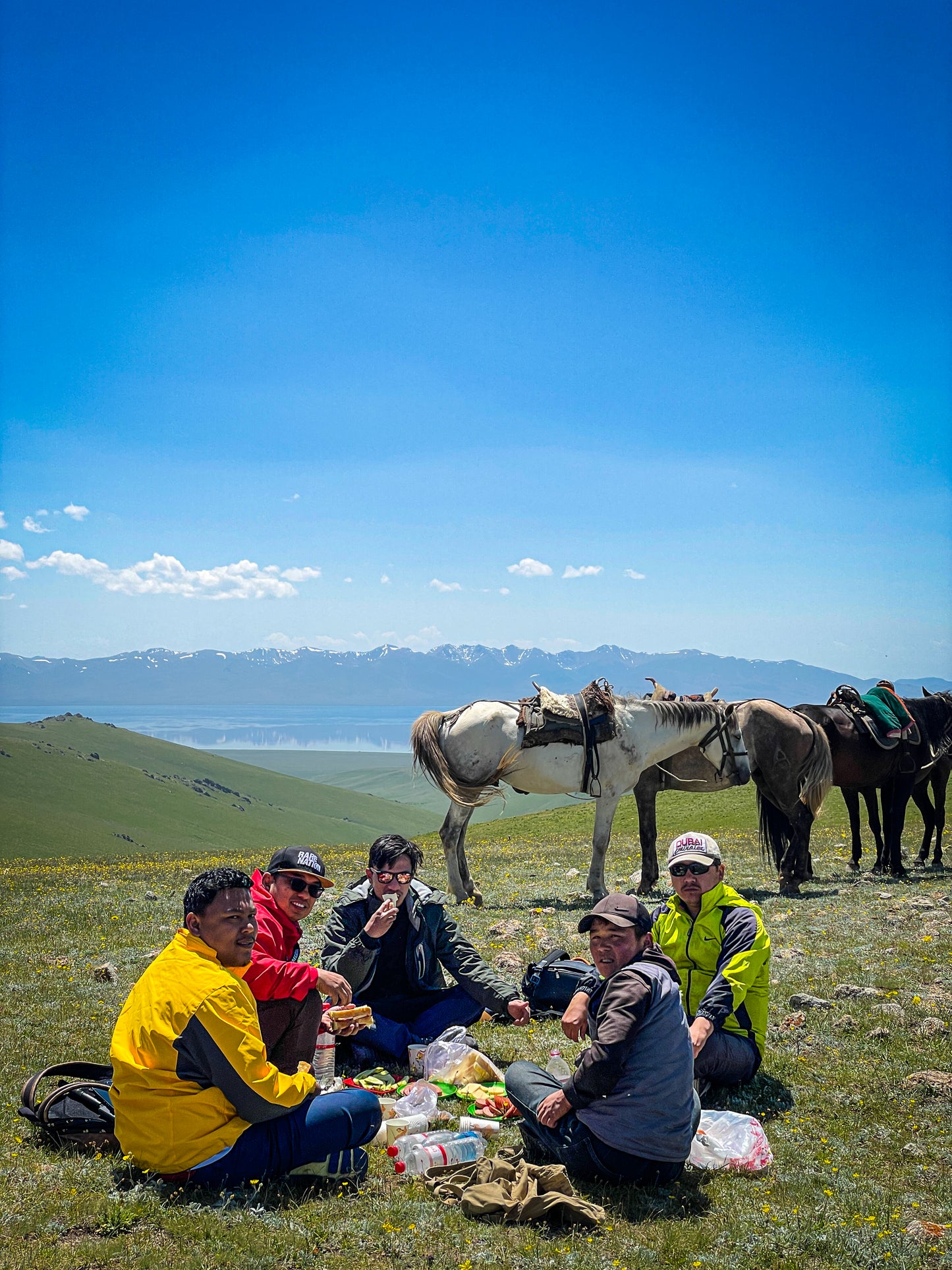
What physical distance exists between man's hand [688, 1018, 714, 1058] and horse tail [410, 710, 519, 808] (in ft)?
29.2

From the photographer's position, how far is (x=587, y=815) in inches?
1453

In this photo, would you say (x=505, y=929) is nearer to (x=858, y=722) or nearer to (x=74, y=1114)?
(x=74, y=1114)

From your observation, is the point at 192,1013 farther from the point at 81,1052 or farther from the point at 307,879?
the point at 81,1052

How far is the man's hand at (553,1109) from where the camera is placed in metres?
5.45

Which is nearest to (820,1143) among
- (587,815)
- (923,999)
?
(923,999)

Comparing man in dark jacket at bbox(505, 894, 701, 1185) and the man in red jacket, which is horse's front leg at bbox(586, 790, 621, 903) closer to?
the man in red jacket

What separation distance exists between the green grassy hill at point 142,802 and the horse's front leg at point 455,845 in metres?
20.3

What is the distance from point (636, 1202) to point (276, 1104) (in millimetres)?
2303

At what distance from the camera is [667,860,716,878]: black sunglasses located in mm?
6879

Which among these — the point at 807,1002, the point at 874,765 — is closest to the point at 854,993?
the point at 807,1002

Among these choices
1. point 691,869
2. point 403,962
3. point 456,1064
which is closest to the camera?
point 691,869

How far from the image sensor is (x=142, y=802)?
389ft

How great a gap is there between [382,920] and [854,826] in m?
15.8

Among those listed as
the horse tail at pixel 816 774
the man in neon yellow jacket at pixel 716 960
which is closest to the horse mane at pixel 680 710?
the horse tail at pixel 816 774
